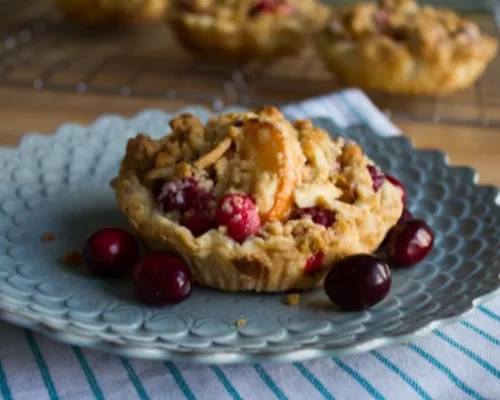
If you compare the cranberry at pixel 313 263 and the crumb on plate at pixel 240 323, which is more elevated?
the cranberry at pixel 313 263

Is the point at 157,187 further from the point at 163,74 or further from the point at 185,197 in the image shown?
the point at 163,74

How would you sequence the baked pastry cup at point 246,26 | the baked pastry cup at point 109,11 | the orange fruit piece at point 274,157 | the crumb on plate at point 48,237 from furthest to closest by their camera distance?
the baked pastry cup at point 109,11, the baked pastry cup at point 246,26, the crumb on plate at point 48,237, the orange fruit piece at point 274,157

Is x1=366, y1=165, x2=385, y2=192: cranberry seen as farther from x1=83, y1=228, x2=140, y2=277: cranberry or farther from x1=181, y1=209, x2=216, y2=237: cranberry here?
x1=83, y1=228, x2=140, y2=277: cranberry

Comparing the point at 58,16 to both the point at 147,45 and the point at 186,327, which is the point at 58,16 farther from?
the point at 186,327

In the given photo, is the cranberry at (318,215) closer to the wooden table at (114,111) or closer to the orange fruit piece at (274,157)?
the orange fruit piece at (274,157)

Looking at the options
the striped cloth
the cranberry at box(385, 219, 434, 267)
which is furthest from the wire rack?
the striped cloth

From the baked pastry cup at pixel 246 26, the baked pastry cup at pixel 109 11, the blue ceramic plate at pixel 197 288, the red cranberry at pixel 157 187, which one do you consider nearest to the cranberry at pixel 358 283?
the blue ceramic plate at pixel 197 288
